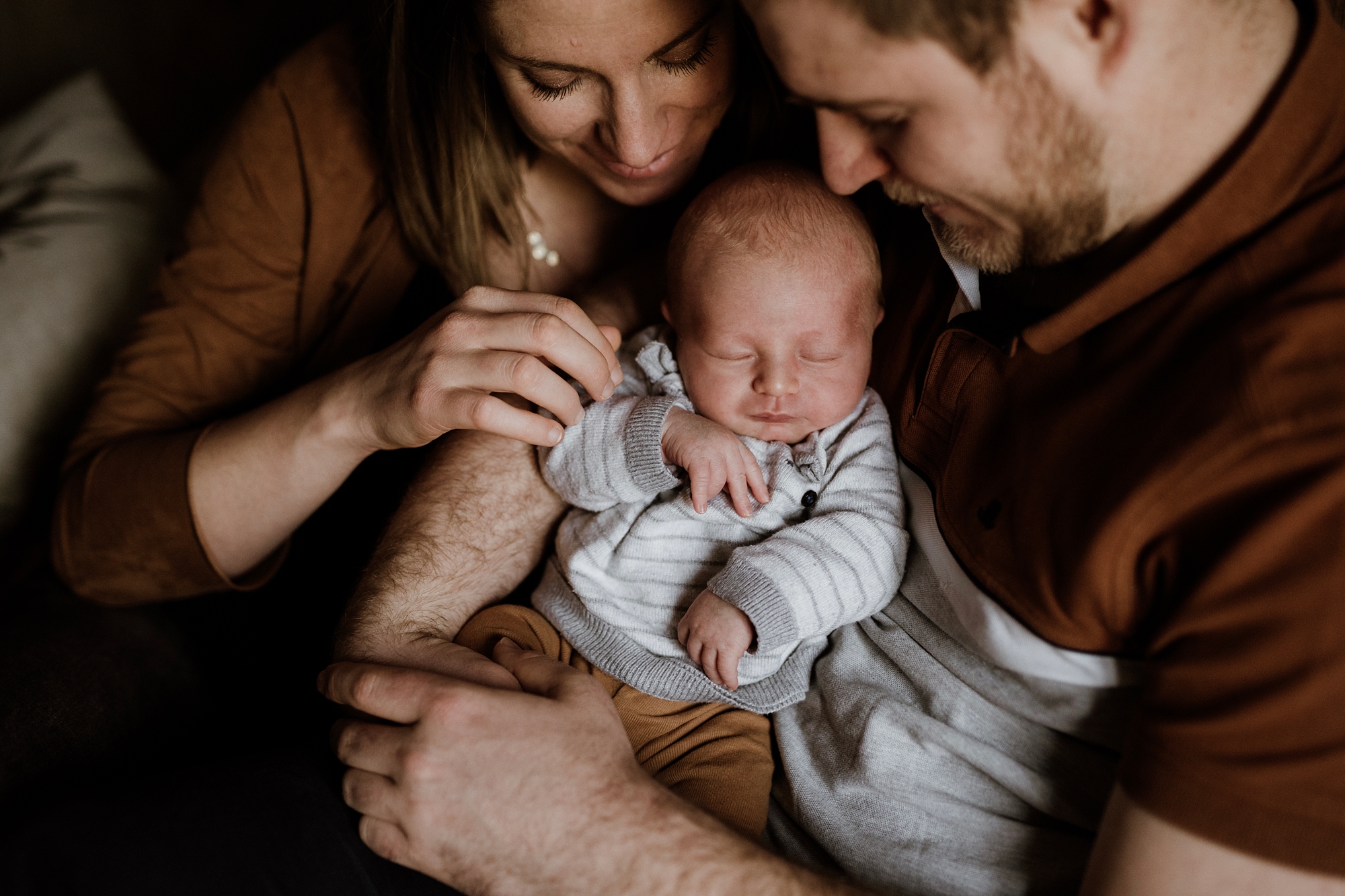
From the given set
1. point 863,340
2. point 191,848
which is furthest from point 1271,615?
point 191,848

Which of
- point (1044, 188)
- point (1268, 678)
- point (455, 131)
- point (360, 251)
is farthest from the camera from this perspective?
point (360, 251)

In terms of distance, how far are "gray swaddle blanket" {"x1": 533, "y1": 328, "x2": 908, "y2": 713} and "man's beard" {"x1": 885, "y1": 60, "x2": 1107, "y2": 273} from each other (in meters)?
0.34

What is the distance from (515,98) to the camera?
4.49 ft

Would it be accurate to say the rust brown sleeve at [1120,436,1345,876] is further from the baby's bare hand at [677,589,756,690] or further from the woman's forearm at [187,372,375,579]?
the woman's forearm at [187,372,375,579]

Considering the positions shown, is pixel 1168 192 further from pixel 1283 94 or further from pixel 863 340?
pixel 863 340

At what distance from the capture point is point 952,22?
839 millimetres

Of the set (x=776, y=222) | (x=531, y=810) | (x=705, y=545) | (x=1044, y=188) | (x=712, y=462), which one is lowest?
(x=531, y=810)

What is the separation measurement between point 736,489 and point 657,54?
0.59 meters

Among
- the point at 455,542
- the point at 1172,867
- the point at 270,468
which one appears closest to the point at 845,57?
the point at 1172,867

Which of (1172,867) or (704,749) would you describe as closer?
(1172,867)

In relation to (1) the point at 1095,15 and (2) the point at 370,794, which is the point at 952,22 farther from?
(2) the point at 370,794

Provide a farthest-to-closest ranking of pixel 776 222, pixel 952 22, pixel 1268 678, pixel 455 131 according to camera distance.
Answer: pixel 455 131
pixel 776 222
pixel 952 22
pixel 1268 678

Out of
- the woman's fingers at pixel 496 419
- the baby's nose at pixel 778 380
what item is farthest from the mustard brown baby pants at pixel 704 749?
the baby's nose at pixel 778 380

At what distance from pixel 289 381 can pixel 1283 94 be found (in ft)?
5.38
